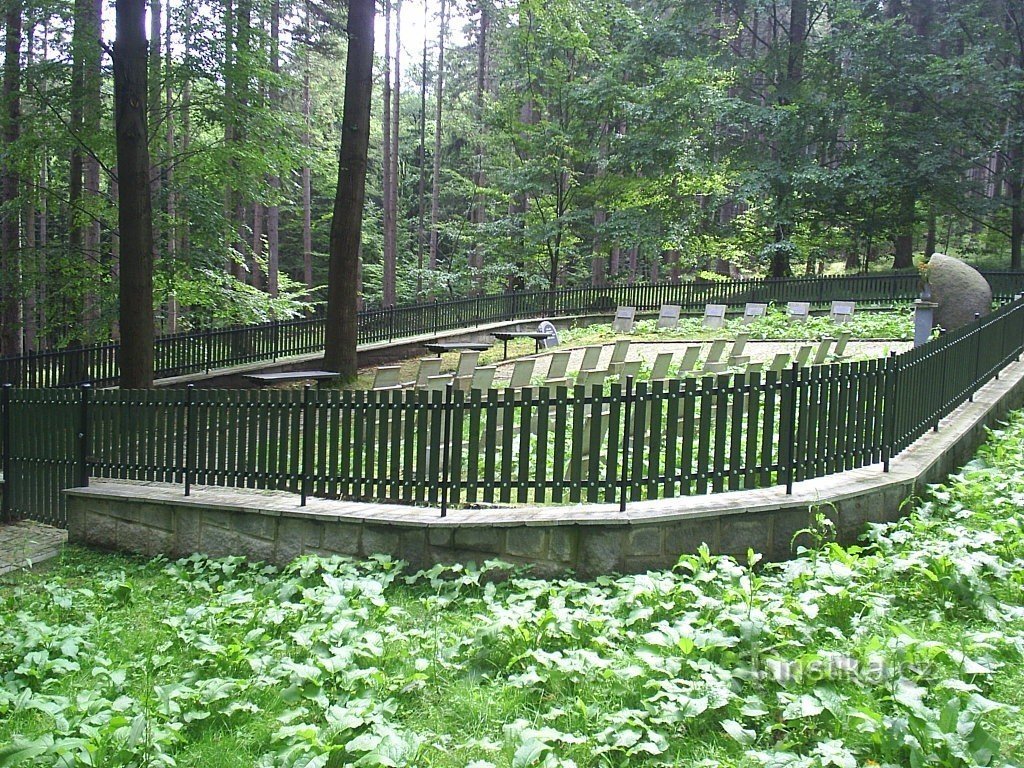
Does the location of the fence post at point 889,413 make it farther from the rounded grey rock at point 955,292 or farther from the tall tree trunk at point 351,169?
the rounded grey rock at point 955,292

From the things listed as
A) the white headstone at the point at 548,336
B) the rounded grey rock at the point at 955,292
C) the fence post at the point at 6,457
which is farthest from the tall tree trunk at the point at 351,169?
the rounded grey rock at the point at 955,292

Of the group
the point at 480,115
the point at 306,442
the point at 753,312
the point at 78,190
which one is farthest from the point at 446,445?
the point at 480,115

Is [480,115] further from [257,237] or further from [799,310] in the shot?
[799,310]

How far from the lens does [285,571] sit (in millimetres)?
6914

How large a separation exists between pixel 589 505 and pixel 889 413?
2762mm

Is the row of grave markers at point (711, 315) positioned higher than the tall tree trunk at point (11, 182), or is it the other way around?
the tall tree trunk at point (11, 182)

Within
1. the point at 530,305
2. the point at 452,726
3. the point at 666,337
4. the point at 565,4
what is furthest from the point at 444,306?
the point at 452,726

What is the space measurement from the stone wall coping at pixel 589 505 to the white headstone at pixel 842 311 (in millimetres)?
14504

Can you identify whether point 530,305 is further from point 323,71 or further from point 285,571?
Answer: point 285,571

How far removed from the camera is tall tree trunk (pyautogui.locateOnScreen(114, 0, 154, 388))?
11672 mm

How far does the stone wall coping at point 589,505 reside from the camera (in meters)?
6.27

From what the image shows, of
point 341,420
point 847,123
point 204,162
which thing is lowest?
point 341,420

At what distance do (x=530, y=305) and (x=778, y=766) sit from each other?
24.4 metres

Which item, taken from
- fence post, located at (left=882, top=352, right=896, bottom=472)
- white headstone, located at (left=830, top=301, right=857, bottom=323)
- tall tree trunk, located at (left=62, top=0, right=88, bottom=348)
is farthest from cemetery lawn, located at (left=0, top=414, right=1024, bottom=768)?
white headstone, located at (left=830, top=301, right=857, bottom=323)
